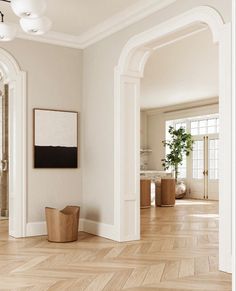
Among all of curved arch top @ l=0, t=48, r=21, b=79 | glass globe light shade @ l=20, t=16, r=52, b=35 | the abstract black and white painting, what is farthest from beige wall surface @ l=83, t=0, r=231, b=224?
glass globe light shade @ l=20, t=16, r=52, b=35

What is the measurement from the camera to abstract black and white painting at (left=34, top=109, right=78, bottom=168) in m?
5.81

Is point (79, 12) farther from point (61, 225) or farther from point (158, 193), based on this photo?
point (158, 193)

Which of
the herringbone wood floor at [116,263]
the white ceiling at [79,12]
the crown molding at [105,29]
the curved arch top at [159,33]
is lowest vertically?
the herringbone wood floor at [116,263]

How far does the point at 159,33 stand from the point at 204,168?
8594 millimetres

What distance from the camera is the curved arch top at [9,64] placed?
5.62 m

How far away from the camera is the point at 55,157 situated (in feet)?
19.5

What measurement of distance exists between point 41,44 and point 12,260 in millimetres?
3180

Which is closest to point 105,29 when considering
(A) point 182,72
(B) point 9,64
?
(B) point 9,64

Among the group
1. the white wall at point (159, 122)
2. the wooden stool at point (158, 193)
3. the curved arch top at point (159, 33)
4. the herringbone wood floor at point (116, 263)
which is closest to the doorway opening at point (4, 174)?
the herringbone wood floor at point (116, 263)

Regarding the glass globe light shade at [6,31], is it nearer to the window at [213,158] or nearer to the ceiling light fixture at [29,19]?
the ceiling light fixture at [29,19]

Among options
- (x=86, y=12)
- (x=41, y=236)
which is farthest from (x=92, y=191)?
(x=86, y=12)

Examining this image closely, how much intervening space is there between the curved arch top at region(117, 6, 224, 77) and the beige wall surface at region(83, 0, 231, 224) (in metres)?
0.16

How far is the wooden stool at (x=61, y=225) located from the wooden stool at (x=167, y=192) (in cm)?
559

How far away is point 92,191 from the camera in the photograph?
19.6 feet
